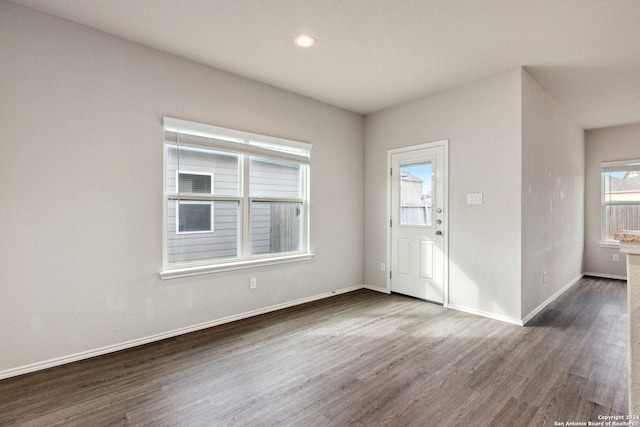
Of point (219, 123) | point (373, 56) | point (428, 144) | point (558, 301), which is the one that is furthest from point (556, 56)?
point (219, 123)

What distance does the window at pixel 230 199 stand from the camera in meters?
3.08

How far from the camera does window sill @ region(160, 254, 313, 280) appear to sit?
Answer: 9.83ft

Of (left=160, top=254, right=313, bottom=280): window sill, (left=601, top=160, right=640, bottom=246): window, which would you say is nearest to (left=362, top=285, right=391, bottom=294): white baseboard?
(left=160, top=254, right=313, bottom=280): window sill

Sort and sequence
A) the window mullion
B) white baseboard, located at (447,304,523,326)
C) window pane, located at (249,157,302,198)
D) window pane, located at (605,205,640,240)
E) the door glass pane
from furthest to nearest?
1. window pane, located at (605,205,640,240)
2. the door glass pane
3. window pane, located at (249,157,302,198)
4. the window mullion
5. white baseboard, located at (447,304,523,326)

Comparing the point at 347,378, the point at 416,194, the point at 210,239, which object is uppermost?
the point at 416,194

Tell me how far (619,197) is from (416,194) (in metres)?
4.11

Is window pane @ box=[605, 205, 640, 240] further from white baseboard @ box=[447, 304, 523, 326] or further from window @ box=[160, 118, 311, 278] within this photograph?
window @ box=[160, 118, 311, 278]

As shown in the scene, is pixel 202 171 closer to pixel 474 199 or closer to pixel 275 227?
pixel 275 227

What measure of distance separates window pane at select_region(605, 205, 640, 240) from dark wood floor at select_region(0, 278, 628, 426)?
115 inches

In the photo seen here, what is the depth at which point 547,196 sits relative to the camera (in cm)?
399

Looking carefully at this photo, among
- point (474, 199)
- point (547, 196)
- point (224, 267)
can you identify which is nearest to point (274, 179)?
point (224, 267)

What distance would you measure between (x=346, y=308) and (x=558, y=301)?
9.32 feet

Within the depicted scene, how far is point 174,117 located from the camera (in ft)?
9.90

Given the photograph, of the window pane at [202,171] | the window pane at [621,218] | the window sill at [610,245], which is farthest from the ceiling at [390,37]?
the window sill at [610,245]
